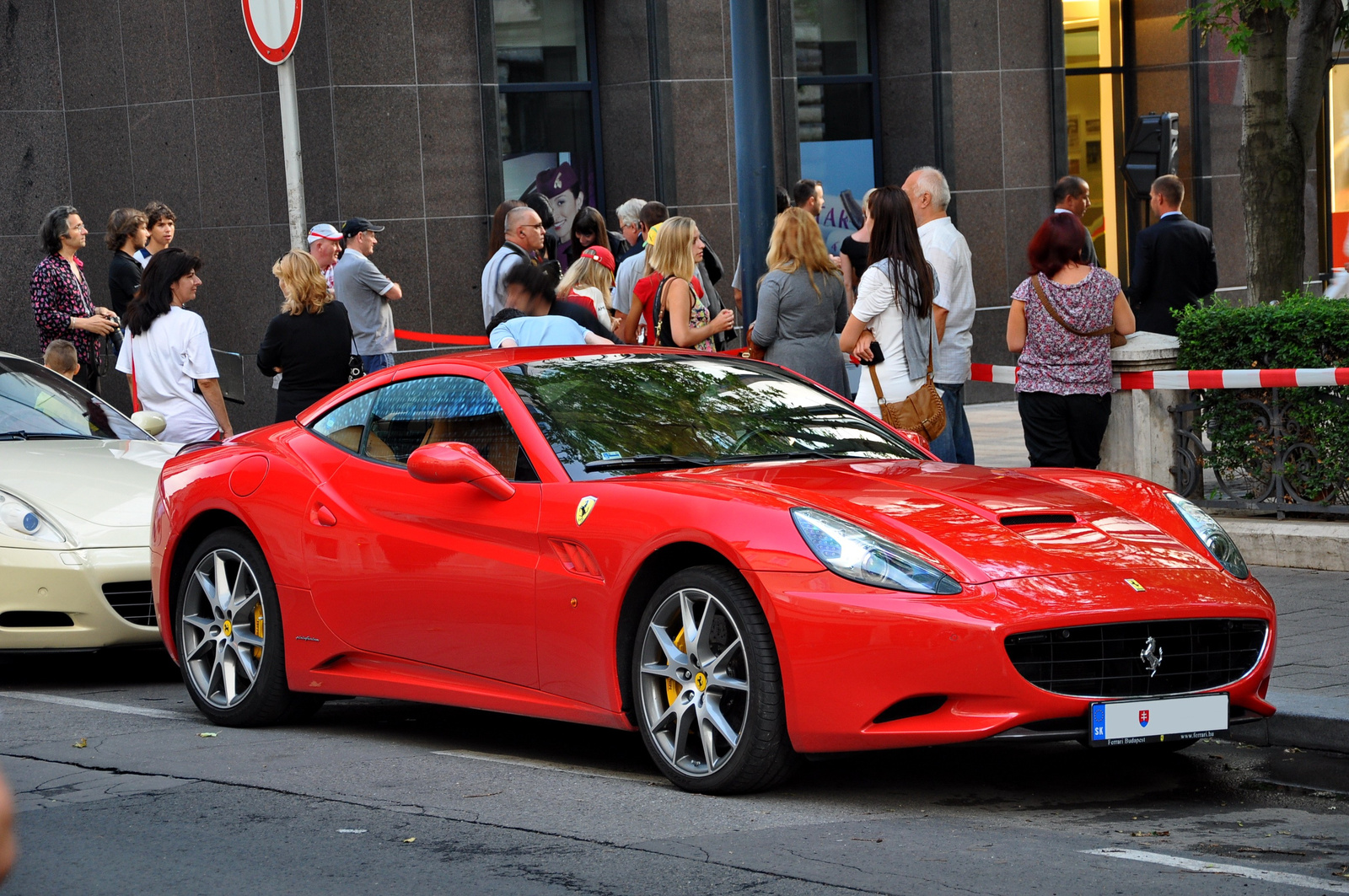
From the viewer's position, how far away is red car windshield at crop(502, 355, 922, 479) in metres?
6.20

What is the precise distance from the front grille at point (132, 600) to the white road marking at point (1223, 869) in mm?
4605

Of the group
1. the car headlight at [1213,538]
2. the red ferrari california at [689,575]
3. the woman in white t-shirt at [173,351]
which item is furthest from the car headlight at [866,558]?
the woman in white t-shirt at [173,351]

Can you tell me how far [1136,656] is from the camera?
530 cm

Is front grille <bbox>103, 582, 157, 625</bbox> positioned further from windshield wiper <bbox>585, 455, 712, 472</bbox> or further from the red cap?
the red cap

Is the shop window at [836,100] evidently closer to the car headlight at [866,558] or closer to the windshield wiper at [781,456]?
the windshield wiper at [781,456]

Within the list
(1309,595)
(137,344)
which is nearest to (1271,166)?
(1309,595)

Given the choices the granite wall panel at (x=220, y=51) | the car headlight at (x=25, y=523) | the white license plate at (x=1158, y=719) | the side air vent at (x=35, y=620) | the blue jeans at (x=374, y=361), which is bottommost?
the side air vent at (x=35, y=620)

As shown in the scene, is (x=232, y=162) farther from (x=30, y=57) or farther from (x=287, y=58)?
(x=287, y=58)

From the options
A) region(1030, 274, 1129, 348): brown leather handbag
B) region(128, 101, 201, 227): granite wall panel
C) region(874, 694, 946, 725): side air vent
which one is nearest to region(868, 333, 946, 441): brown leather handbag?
region(1030, 274, 1129, 348): brown leather handbag

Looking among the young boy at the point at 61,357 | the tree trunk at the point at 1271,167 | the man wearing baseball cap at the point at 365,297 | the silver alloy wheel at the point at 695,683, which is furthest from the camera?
the man wearing baseball cap at the point at 365,297

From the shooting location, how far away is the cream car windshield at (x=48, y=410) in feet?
29.9

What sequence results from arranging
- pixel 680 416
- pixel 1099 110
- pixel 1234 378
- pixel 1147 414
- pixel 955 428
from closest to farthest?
pixel 680 416
pixel 1234 378
pixel 955 428
pixel 1147 414
pixel 1099 110

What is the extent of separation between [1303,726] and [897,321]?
3304mm

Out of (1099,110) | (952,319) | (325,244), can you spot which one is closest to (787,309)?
(952,319)
